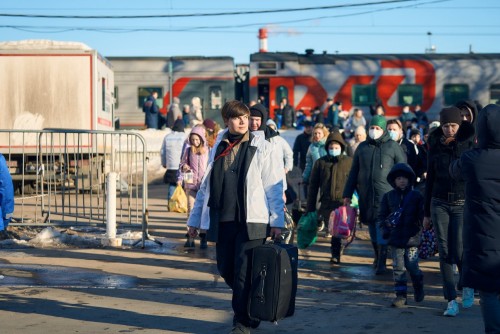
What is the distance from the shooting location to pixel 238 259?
726 centimetres

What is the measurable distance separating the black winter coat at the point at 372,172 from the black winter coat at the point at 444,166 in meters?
2.14

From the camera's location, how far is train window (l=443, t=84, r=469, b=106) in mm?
35031

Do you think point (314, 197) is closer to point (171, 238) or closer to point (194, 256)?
point (194, 256)

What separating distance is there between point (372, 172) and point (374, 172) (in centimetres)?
3

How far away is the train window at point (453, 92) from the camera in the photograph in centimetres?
3503

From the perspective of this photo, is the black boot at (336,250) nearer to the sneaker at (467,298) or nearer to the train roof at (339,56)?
the sneaker at (467,298)

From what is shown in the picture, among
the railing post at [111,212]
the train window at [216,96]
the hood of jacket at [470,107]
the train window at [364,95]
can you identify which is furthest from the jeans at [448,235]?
the train window at [216,96]

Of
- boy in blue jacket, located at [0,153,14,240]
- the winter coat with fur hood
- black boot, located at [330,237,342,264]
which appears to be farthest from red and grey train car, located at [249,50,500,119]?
the winter coat with fur hood

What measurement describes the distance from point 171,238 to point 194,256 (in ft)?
6.41

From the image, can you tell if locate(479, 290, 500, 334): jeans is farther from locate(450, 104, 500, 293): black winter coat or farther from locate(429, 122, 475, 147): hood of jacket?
locate(429, 122, 475, 147): hood of jacket

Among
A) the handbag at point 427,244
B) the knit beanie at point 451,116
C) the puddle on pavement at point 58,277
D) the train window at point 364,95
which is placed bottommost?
the puddle on pavement at point 58,277

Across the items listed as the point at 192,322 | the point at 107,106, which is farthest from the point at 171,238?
the point at 107,106

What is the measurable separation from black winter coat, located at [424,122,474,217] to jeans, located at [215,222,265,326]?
6.40 feet

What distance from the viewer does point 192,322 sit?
7.88 metres
